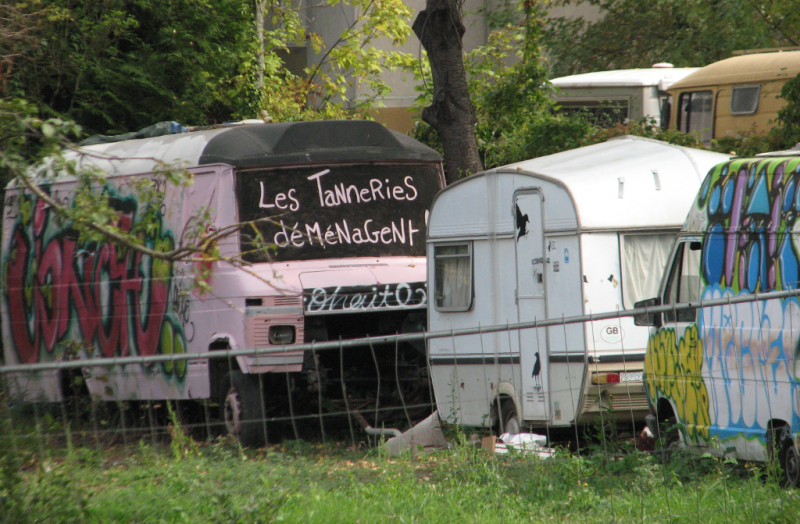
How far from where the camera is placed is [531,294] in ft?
28.5

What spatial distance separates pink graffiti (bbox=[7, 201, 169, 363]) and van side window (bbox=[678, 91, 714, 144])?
34.5 ft

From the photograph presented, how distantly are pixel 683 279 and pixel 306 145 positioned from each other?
4178mm

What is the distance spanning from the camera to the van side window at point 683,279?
7164 millimetres

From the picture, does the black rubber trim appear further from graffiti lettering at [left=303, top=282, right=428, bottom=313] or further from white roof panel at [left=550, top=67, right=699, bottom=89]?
white roof panel at [left=550, top=67, right=699, bottom=89]

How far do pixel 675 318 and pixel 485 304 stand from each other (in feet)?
8.61

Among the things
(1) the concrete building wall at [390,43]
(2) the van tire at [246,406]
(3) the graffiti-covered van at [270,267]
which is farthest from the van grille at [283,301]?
(1) the concrete building wall at [390,43]

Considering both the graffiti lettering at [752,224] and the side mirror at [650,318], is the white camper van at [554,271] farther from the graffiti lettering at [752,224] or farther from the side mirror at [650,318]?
the graffiti lettering at [752,224]

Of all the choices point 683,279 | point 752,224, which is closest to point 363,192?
point 683,279

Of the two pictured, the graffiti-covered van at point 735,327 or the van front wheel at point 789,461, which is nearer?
the van front wheel at point 789,461

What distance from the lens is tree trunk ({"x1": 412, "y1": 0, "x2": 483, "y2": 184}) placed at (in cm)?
1240

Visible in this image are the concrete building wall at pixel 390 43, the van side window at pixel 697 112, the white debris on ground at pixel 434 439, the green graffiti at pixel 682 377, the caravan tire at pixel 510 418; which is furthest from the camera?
the concrete building wall at pixel 390 43

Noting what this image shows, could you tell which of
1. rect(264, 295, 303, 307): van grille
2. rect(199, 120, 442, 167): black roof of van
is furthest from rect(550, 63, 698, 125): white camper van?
rect(264, 295, 303, 307): van grille

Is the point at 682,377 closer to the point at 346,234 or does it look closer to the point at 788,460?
the point at 788,460

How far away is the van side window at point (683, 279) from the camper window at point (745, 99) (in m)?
9.68
